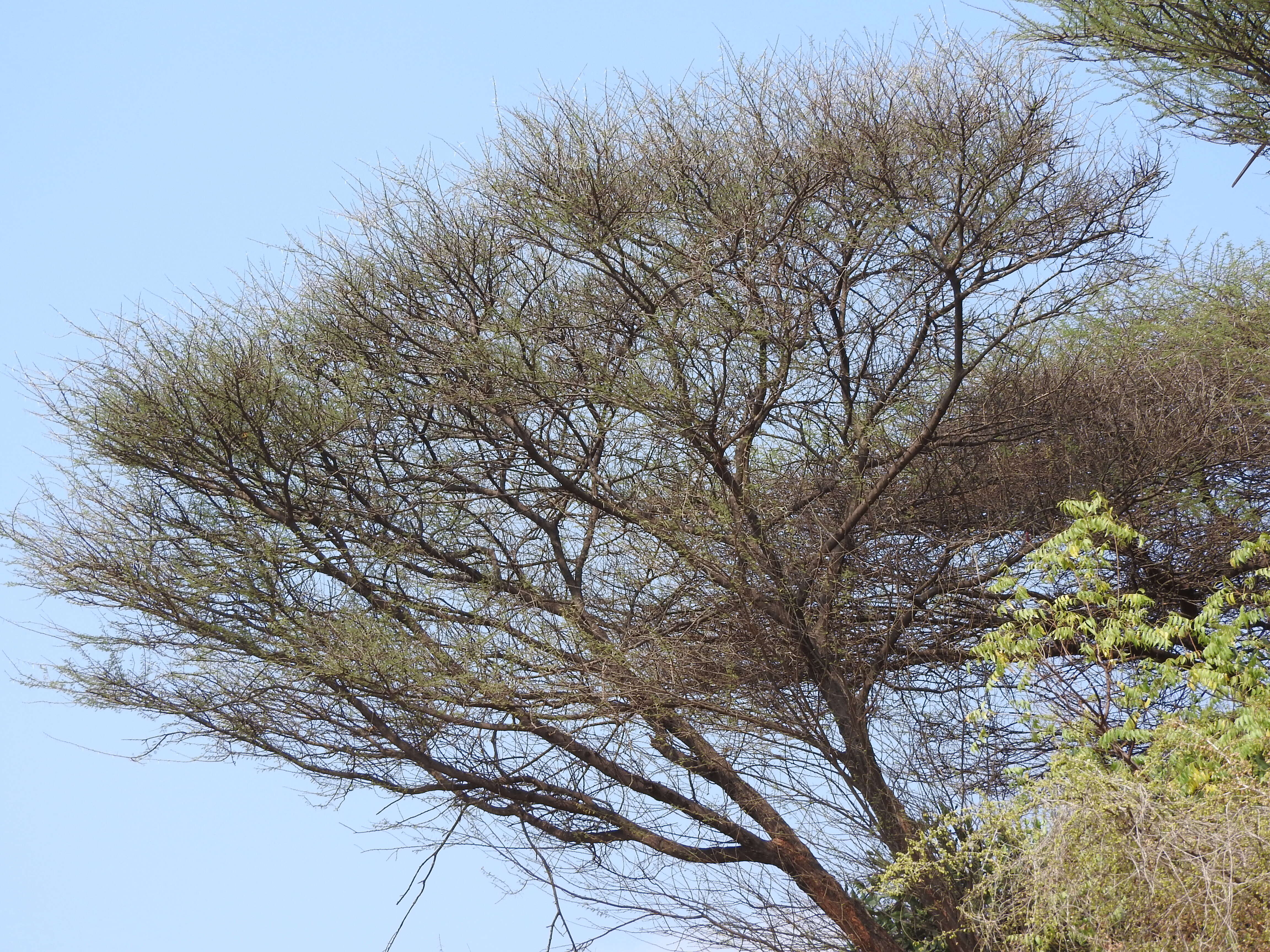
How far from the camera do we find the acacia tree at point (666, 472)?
7441 millimetres

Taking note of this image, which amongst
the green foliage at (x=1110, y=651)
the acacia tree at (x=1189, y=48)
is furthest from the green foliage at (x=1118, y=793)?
the acacia tree at (x=1189, y=48)

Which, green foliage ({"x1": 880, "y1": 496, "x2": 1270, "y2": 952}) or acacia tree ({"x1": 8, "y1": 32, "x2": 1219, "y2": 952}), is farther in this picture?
acacia tree ({"x1": 8, "y1": 32, "x2": 1219, "y2": 952})

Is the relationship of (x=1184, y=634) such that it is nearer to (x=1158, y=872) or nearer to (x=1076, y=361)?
(x=1158, y=872)

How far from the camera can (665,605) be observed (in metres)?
8.65

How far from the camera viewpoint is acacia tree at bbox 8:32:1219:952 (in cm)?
744

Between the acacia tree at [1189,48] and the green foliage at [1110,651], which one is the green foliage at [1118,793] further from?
the acacia tree at [1189,48]

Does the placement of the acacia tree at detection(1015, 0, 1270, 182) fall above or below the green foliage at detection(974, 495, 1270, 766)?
above

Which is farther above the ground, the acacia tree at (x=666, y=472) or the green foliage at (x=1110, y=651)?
the acacia tree at (x=666, y=472)

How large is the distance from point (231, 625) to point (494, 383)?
2559 millimetres

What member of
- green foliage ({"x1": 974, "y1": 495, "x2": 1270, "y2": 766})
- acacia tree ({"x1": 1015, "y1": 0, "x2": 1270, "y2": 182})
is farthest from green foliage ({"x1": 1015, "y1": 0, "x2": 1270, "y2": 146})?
green foliage ({"x1": 974, "y1": 495, "x2": 1270, "y2": 766})

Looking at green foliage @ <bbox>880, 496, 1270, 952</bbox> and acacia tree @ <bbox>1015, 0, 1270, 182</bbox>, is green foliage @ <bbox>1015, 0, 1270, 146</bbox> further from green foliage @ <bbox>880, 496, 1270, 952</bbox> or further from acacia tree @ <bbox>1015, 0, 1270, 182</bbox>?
green foliage @ <bbox>880, 496, 1270, 952</bbox>

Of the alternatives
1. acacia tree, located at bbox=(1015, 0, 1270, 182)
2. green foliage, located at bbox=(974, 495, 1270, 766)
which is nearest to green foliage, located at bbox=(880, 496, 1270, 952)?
green foliage, located at bbox=(974, 495, 1270, 766)

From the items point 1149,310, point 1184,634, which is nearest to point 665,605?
point 1184,634

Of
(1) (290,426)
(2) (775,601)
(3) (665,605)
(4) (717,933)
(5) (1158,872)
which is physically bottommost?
(5) (1158,872)
